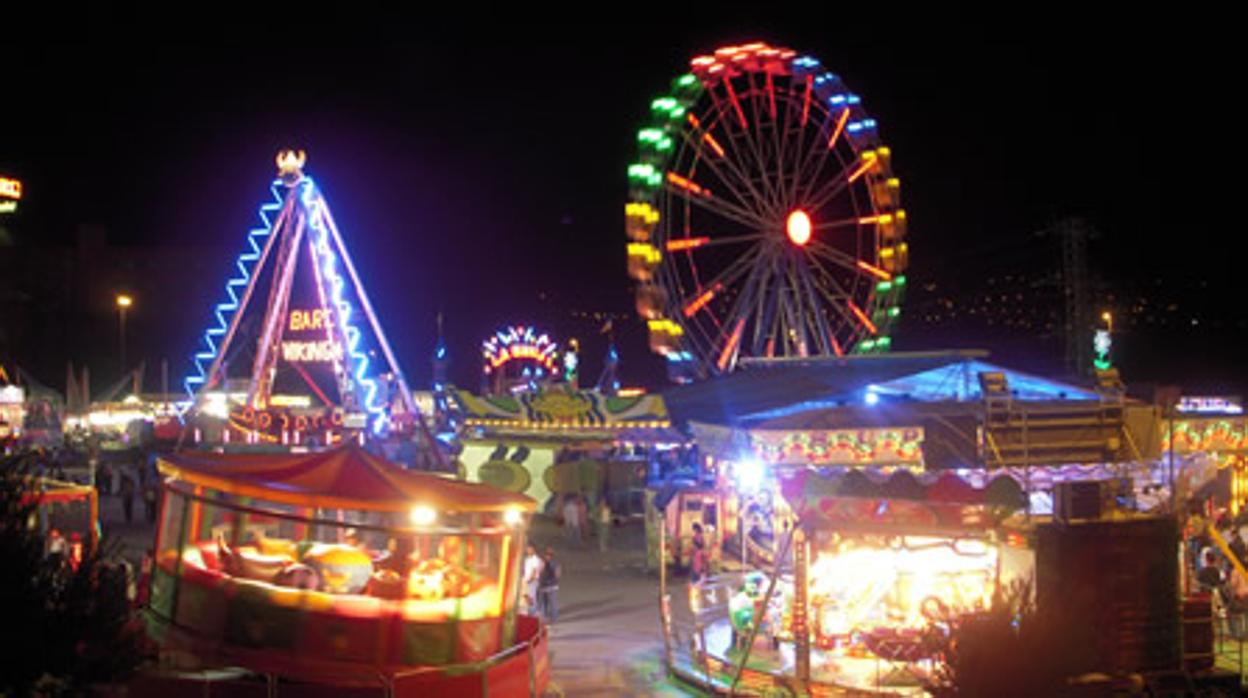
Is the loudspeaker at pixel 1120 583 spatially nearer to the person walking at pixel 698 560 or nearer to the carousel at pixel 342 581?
the carousel at pixel 342 581

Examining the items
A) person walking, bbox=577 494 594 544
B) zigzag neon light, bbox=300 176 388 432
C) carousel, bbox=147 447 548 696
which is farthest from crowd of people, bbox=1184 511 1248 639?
zigzag neon light, bbox=300 176 388 432

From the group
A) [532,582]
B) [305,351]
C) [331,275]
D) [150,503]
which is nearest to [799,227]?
[532,582]

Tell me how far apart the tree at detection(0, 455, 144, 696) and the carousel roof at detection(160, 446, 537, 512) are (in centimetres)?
329

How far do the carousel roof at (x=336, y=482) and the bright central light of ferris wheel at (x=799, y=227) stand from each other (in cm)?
1583

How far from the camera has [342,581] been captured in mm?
10320

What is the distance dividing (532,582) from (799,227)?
41.0 ft

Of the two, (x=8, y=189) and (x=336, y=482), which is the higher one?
(x=8, y=189)

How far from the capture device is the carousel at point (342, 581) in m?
9.91

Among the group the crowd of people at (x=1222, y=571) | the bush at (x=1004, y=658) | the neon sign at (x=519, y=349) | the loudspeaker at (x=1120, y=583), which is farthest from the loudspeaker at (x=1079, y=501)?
the neon sign at (x=519, y=349)

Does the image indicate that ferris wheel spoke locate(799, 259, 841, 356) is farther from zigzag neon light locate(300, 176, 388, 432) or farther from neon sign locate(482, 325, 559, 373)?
neon sign locate(482, 325, 559, 373)

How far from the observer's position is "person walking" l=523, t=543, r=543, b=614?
15.6 m

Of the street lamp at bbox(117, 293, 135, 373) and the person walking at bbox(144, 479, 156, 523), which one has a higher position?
the street lamp at bbox(117, 293, 135, 373)

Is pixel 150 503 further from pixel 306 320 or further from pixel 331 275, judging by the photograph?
pixel 306 320

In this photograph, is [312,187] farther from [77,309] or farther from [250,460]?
[77,309]
